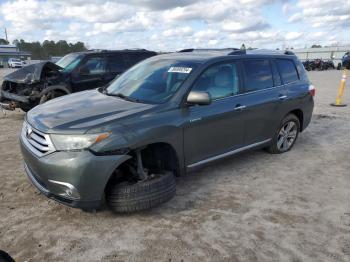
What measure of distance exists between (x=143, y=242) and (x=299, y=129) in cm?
408

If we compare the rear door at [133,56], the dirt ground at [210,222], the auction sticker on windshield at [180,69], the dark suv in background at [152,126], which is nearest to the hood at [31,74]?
the rear door at [133,56]

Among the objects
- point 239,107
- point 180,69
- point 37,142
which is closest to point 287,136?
point 239,107

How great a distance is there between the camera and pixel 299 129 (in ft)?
20.3

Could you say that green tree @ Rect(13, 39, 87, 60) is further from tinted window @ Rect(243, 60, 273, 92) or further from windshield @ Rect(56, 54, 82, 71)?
tinted window @ Rect(243, 60, 273, 92)

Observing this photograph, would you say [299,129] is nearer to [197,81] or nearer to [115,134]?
[197,81]

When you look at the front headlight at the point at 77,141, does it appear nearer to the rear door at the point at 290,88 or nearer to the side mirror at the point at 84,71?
the rear door at the point at 290,88

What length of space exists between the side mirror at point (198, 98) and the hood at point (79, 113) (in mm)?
485

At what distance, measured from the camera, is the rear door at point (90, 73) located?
343 inches

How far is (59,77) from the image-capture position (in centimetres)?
850

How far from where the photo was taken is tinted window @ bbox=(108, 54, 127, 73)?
30.6 feet

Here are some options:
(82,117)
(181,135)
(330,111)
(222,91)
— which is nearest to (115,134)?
(82,117)

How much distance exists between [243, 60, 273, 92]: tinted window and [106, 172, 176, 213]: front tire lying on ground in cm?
209

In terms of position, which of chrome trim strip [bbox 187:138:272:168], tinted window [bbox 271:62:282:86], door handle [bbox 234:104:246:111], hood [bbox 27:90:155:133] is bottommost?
chrome trim strip [bbox 187:138:272:168]

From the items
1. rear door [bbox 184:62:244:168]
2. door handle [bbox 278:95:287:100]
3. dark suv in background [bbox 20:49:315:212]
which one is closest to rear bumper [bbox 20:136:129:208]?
dark suv in background [bbox 20:49:315:212]
